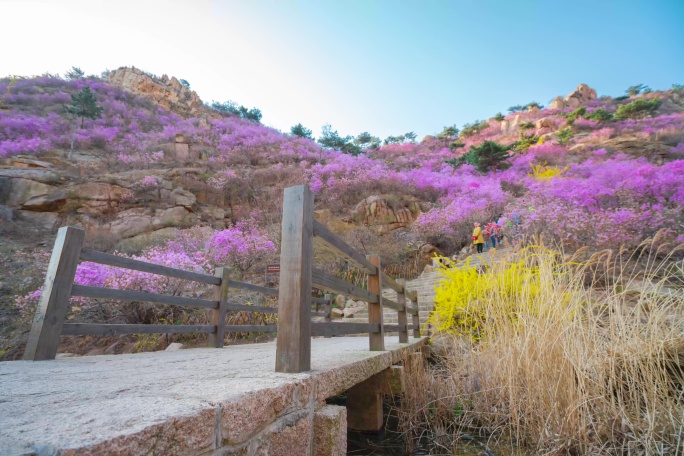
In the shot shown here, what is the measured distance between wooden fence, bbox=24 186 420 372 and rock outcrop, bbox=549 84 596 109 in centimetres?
3527

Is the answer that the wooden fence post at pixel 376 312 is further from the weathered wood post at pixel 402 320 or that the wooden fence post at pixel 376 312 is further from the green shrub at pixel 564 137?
the green shrub at pixel 564 137

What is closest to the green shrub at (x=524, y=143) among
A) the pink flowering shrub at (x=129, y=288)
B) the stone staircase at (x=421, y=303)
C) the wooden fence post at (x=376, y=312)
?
the stone staircase at (x=421, y=303)

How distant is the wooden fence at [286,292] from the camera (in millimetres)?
1789

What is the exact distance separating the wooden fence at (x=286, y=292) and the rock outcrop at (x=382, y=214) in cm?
1001

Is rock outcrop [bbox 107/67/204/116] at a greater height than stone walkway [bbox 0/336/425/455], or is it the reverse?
rock outcrop [bbox 107/67/204/116]

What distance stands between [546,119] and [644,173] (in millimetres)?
16739

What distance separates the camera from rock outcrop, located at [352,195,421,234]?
1420 centimetres

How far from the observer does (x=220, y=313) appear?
4176 millimetres

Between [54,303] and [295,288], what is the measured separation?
7.02 ft

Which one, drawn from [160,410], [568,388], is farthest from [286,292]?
[568,388]

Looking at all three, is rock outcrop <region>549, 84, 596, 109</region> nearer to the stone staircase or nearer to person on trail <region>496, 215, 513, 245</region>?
person on trail <region>496, 215, 513, 245</region>

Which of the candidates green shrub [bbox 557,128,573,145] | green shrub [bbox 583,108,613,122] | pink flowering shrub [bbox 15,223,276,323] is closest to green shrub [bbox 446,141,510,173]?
green shrub [bbox 557,128,573,145]

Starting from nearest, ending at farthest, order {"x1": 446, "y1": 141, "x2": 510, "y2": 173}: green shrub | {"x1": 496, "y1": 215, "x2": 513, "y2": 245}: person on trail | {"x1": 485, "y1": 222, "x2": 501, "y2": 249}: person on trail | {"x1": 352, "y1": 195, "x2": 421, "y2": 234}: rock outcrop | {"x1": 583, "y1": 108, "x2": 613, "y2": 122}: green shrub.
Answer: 1. {"x1": 496, "y1": 215, "x2": 513, "y2": 245}: person on trail
2. {"x1": 485, "y1": 222, "x2": 501, "y2": 249}: person on trail
3. {"x1": 352, "y1": 195, "x2": 421, "y2": 234}: rock outcrop
4. {"x1": 446, "y1": 141, "x2": 510, "y2": 173}: green shrub
5. {"x1": 583, "y1": 108, "x2": 613, "y2": 122}: green shrub

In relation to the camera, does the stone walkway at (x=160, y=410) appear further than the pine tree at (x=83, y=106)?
No
